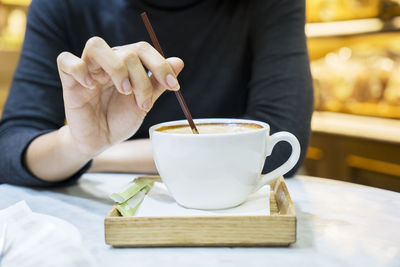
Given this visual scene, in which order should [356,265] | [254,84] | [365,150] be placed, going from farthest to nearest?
1. [365,150]
2. [254,84]
3. [356,265]

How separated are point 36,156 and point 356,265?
0.58 metres

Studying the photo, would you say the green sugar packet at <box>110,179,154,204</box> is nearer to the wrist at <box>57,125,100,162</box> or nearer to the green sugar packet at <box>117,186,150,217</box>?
the green sugar packet at <box>117,186,150,217</box>

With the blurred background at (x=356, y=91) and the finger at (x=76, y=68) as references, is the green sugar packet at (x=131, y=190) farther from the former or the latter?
the blurred background at (x=356, y=91)

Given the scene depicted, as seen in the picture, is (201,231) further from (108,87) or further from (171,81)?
(108,87)

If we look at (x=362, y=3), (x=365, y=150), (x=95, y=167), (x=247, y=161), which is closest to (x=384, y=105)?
(x=365, y=150)

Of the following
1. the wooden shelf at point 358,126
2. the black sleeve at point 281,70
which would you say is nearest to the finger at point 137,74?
the black sleeve at point 281,70

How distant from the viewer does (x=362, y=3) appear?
1.81 meters

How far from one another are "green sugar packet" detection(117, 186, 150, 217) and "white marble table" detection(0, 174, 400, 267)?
0.12ft

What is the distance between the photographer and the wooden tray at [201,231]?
0.43m

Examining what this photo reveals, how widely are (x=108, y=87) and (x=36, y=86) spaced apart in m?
0.34

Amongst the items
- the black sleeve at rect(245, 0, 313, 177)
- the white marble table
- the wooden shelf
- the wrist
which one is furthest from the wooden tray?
the wooden shelf

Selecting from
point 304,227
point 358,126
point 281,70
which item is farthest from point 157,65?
point 358,126

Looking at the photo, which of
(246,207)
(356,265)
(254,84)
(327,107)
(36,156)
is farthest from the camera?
(327,107)

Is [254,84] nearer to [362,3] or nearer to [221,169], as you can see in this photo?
[221,169]
